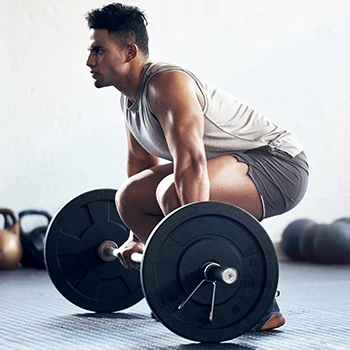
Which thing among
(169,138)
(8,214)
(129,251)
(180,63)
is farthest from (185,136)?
(180,63)

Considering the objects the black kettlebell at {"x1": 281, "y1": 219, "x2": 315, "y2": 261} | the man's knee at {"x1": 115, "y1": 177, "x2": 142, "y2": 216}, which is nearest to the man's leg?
the man's knee at {"x1": 115, "y1": 177, "x2": 142, "y2": 216}

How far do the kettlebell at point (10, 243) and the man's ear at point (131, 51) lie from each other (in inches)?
80.0

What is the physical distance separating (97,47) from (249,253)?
2.68 feet

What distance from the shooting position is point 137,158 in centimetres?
245

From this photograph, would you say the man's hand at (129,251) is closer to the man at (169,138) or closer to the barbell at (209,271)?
the man at (169,138)

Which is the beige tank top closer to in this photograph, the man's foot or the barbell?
the barbell

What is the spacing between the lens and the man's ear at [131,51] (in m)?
2.16

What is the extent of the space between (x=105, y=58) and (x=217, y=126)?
41 centimetres

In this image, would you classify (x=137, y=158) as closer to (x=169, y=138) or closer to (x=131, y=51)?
(x=131, y=51)

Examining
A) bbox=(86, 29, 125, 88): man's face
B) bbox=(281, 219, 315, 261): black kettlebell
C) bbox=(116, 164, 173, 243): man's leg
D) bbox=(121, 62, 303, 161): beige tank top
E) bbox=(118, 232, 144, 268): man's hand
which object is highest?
bbox=(86, 29, 125, 88): man's face

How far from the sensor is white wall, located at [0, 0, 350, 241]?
418cm

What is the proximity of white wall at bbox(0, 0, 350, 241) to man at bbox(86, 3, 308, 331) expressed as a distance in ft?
6.60

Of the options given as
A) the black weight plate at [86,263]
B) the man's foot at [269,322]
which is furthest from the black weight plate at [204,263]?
the black weight plate at [86,263]

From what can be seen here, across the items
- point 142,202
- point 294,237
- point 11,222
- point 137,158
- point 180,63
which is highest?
point 180,63
